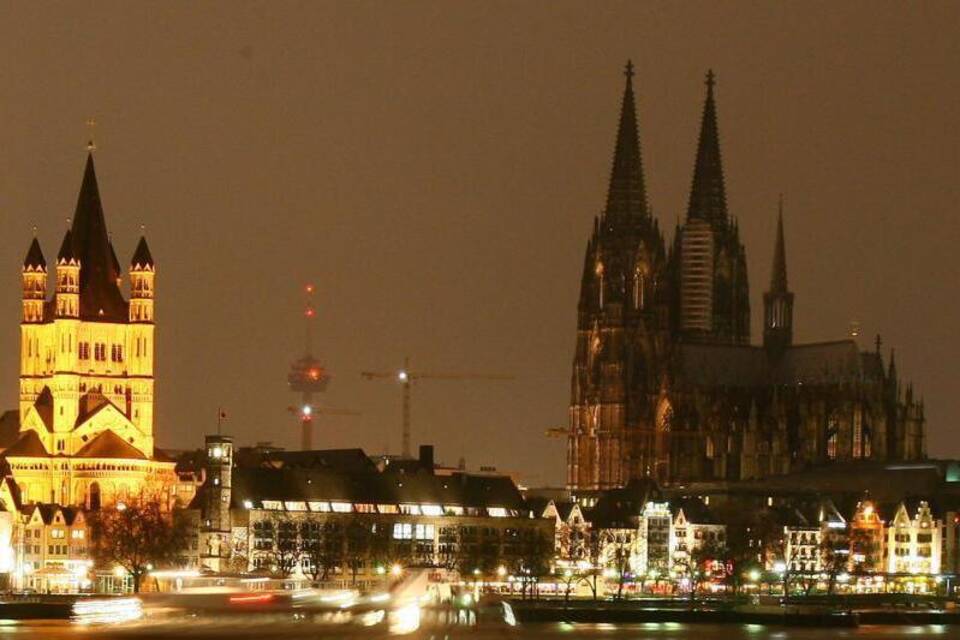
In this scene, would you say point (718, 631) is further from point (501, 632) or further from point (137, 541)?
point (137, 541)

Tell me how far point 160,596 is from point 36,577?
233 feet

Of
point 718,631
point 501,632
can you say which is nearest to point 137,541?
point 718,631

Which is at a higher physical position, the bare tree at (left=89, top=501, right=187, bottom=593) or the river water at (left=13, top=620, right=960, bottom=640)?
the bare tree at (left=89, top=501, right=187, bottom=593)

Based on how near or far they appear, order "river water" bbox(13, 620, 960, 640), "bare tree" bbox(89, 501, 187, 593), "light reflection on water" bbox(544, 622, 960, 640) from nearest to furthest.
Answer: "river water" bbox(13, 620, 960, 640), "light reflection on water" bbox(544, 622, 960, 640), "bare tree" bbox(89, 501, 187, 593)

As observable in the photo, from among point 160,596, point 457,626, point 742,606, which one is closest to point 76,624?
point 160,596

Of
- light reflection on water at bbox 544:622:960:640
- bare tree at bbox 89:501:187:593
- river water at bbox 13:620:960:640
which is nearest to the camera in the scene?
river water at bbox 13:620:960:640

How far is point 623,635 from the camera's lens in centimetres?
13475

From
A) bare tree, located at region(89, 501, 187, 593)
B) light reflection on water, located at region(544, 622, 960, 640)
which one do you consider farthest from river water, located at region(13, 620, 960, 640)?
bare tree, located at region(89, 501, 187, 593)

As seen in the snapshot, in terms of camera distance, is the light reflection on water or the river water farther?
the light reflection on water

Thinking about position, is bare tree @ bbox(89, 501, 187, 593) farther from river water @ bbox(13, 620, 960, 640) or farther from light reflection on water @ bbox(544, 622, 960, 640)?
river water @ bbox(13, 620, 960, 640)

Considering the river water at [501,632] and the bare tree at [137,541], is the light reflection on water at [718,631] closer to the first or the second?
the river water at [501,632]

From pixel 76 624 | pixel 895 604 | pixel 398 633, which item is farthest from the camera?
pixel 895 604

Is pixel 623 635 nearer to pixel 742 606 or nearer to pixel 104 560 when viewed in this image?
pixel 742 606

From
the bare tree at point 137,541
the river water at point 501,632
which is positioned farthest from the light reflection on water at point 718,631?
the bare tree at point 137,541
